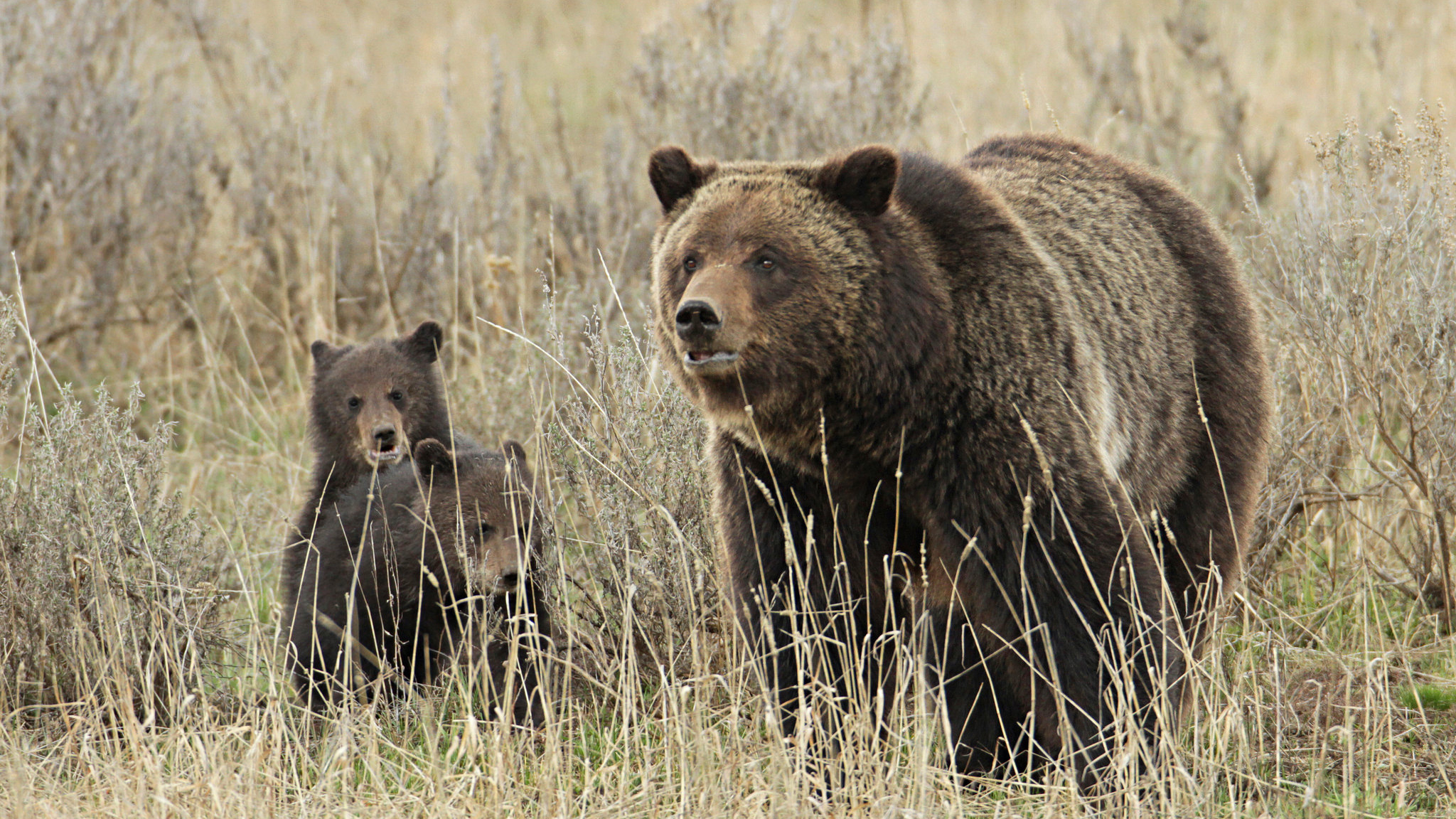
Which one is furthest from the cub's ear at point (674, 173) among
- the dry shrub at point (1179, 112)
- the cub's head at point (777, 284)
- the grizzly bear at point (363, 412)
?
the dry shrub at point (1179, 112)

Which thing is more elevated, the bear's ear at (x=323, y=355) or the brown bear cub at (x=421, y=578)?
the bear's ear at (x=323, y=355)

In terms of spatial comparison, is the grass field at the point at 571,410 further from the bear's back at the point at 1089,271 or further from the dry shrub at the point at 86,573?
the bear's back at the point at 1089,271

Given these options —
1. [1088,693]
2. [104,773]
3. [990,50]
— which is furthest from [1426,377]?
[990,50]

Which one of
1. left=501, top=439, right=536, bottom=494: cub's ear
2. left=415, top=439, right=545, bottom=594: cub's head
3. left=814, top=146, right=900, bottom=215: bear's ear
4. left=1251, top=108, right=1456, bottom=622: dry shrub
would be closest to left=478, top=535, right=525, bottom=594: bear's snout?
left=415, top=439, right=545, bottom=594: cub's head

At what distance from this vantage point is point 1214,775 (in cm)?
362

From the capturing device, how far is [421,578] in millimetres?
4578

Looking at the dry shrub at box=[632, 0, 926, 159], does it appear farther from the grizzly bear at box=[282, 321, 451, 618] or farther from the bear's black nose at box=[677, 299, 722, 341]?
the bear's black nose at box=[677, 299, 722, 341]

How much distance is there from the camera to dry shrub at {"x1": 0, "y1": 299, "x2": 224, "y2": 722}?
4.57 metres

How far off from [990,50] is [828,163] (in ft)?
31.6

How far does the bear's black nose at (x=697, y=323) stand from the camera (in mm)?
3668

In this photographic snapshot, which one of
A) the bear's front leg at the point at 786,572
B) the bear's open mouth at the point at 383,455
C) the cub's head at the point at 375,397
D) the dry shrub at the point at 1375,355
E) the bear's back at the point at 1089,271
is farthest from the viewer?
the cub's head at the point at 375,397

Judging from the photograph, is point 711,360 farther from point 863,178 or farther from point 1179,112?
point 1179,112

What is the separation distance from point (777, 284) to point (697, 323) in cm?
29

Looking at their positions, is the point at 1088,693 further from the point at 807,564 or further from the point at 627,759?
the point at 627,759
